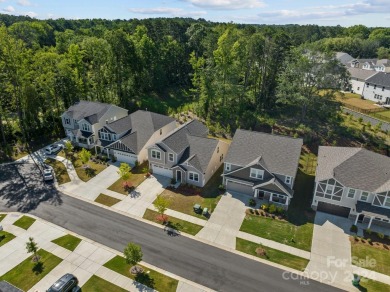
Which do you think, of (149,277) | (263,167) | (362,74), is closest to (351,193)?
(263,167)

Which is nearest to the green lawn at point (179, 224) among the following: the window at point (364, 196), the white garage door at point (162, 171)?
the white garage door at point (162, 171)

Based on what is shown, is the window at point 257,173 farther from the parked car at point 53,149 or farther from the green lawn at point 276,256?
the parked car at point 53,149

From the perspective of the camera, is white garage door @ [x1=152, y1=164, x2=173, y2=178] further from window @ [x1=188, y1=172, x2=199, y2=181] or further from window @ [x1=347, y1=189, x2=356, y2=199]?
window @ [x1=347, y1=189, x2=356, y2=199]

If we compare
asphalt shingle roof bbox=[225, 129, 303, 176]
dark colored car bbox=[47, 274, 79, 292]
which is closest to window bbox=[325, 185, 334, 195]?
asphalt shingle roof bbox=[225, 129, 303, 176]

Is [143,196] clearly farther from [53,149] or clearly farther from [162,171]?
[53,149]

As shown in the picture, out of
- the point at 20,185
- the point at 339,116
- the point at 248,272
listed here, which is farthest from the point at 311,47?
the point at 20,185

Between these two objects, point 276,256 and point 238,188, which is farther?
point 238,188
